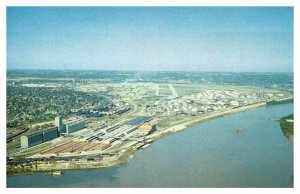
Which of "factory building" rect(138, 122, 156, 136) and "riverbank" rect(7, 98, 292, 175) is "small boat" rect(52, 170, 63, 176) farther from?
"factory building" rect(138, 122, 156, 136)

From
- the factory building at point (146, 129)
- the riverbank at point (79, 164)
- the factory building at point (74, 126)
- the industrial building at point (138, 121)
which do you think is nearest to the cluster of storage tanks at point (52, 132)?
the factory building at point (74, 126)

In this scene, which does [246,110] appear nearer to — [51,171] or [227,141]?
[227,141]

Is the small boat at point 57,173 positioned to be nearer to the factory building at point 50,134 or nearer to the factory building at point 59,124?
the factory building at point 50,134

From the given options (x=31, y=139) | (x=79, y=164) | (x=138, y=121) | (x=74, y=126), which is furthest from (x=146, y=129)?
(x=31, y=139)

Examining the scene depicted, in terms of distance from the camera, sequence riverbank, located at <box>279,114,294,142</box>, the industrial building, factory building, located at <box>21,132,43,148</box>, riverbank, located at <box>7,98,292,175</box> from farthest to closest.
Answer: the industrial building → riverbank, located at <box>279,114,294,142</box> → factory building, located at <box>21,132,43,148</box> → riverbank, located at <box>7,98,292,175</box>

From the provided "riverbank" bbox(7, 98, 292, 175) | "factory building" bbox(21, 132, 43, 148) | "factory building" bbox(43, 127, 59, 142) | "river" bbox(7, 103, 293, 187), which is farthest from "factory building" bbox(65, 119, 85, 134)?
"river" bbox(7, 103, 293, 187)

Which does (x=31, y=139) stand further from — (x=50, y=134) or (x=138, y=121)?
(x=138, y=121)
